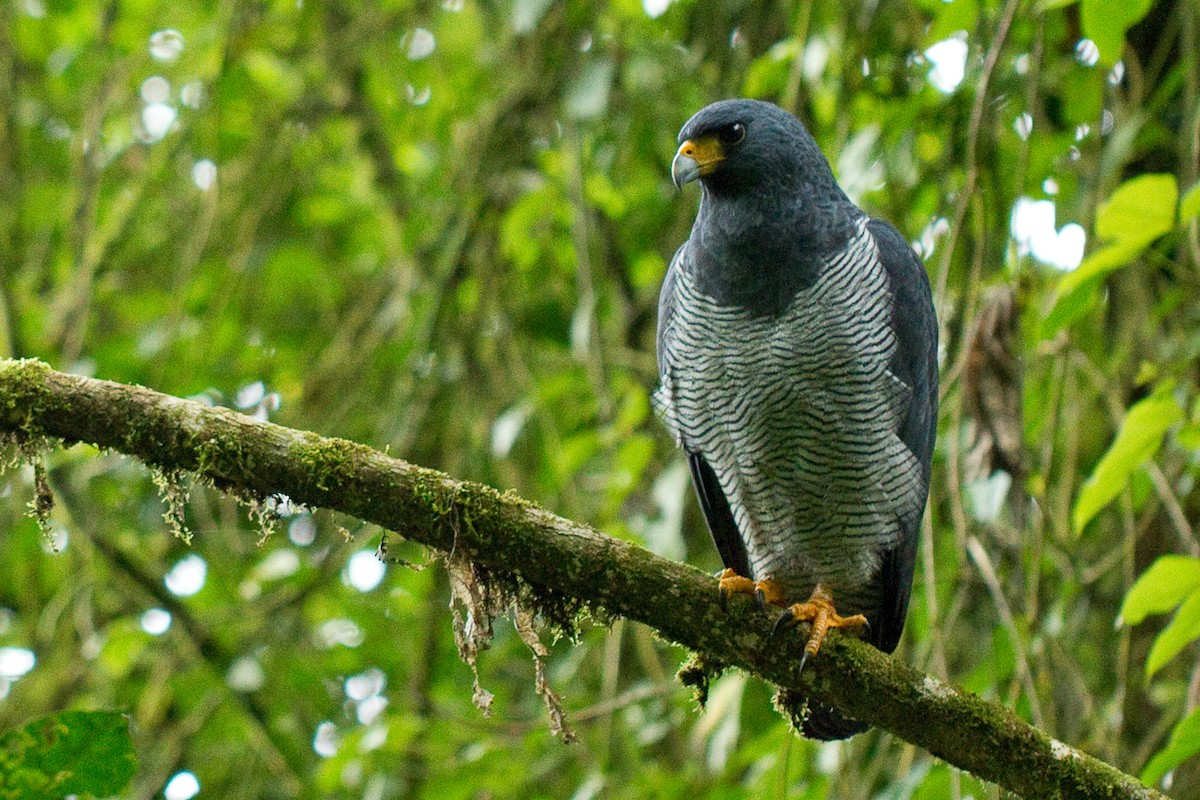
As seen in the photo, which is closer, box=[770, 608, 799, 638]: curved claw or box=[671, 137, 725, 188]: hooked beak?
box=[770, 608, 799, 638]: curved claw

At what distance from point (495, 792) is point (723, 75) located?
341 cm

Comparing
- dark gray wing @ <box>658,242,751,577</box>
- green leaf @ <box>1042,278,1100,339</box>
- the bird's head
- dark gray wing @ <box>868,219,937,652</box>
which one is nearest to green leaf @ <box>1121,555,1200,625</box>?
green leaf @ <box>1042,278,1100,339</box>

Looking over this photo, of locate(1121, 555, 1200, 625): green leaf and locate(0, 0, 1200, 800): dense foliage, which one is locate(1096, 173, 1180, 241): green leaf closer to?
locate(0, 0, 1200, 800): dense foliage

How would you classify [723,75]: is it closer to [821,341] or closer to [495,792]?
[821,341]

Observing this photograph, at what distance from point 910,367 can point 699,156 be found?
967 millimetres

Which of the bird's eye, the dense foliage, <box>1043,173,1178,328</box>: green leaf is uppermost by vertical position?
<box>1043,173,1178,328</box>: green leaf

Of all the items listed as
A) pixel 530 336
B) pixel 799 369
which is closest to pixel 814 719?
pixel 799 369

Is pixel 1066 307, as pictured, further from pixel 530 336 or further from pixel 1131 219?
pixel 530 336

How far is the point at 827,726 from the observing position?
391cm

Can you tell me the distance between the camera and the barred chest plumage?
3.91 m

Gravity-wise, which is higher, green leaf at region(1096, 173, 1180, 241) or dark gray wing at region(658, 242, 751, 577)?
green leaf at region(1096, 173, 1180, 241)

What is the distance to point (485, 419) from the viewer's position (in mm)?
6570

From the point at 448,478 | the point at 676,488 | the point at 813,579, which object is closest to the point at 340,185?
the point at 676,488

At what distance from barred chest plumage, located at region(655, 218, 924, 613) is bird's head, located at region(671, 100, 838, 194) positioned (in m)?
0.29
